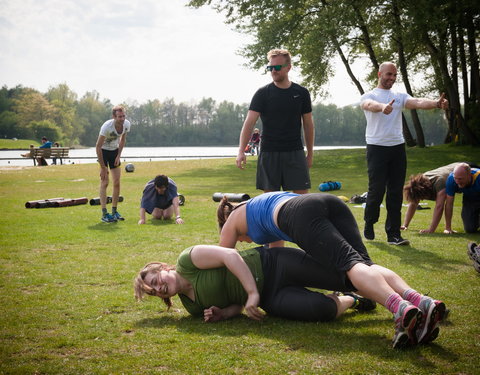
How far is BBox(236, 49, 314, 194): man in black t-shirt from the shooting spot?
6.21m

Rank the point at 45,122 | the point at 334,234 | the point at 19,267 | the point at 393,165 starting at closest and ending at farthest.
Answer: the point at 334,234
the point at 19,267
the point at 393,165
the point at 45,122

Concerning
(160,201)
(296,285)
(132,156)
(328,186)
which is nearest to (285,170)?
(296,285)

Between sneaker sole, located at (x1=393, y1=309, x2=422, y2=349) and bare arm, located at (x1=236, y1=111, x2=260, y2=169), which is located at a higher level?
bare arm, located at (x1=236, y1=111, x2=260, y2=169)

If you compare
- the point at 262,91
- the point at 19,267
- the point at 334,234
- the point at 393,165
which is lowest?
the point at 19,267

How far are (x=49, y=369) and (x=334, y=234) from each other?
225 centimetres

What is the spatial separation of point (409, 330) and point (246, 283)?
1.29 meters

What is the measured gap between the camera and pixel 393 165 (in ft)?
23.7

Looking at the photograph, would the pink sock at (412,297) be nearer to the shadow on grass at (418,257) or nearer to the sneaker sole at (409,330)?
the sneaker sole at (409,330)

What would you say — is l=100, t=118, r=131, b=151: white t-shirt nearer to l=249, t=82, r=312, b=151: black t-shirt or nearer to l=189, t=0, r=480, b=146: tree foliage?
l=249, t=82, r=312, b=151: black t-shirt

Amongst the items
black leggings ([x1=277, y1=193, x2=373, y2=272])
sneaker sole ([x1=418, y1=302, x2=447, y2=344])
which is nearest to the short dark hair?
black leggings ([x1=277, y1=193, x2=373, y2=272])

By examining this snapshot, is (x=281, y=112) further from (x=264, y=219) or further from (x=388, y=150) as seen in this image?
(x=264, y=219)

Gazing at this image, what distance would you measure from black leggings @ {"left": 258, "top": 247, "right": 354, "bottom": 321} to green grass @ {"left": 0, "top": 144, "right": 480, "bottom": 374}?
104 millimetres

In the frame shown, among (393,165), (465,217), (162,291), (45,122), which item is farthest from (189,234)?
(45,122)

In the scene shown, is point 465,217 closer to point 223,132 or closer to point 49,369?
point 49,369
